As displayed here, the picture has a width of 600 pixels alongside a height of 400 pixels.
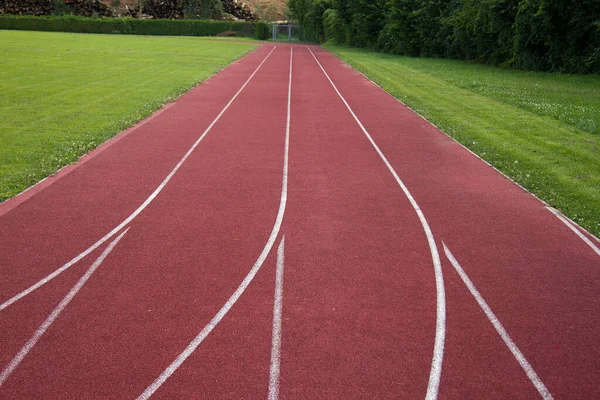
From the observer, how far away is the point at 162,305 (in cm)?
575

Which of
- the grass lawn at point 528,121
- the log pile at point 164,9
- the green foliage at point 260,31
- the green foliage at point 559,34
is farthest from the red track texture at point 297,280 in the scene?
the log pile at point 164,9

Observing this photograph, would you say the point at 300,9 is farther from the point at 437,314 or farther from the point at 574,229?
the point at 437,314

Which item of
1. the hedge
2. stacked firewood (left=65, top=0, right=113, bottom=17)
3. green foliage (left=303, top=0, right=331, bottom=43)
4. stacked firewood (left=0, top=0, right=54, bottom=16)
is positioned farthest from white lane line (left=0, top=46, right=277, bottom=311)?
stacked firewood (left=65, top=0, right=113, bottom=17)

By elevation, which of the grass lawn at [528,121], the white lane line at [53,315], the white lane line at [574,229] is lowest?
the white lane line at [53,315]

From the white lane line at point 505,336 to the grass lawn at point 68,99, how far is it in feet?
23.5

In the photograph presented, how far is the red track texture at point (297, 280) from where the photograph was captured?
4.69 meters

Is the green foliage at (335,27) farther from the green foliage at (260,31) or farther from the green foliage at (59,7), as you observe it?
the green foliage at (59,7)

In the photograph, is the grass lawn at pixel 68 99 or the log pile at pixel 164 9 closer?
the grass lawn at pixel 68 99

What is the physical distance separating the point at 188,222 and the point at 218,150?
4.27 m

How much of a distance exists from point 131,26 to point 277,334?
7796cm

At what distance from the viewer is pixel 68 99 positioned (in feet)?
57.9

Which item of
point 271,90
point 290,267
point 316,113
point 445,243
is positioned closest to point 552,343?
point 445,243

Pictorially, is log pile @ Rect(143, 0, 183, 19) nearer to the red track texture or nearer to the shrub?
the shrub

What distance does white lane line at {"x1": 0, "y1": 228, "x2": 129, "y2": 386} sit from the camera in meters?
4.67
